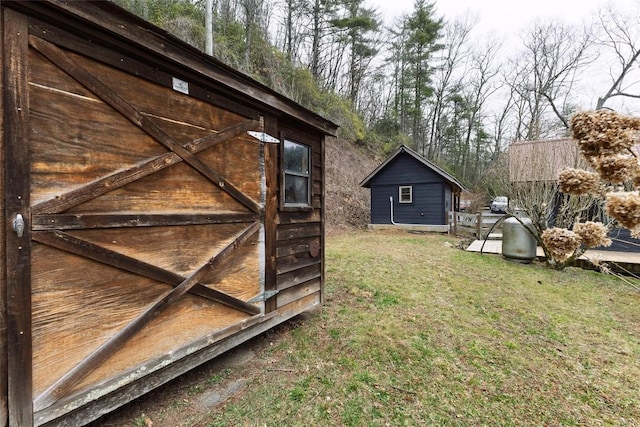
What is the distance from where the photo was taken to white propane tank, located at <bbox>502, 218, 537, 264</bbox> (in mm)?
7676

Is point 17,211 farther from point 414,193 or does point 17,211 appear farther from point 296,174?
point 414,193

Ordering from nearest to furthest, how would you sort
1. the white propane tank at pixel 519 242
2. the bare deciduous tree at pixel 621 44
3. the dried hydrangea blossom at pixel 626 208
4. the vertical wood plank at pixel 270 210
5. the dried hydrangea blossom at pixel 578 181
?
1. the dried hydrangea blossom at pixel 626 208
2. the dried hydrangea blossom at pixel 578 181
3. the vertical wood plank at pixel 270 210
4. the white propane tank at pixel 519 242
5. the bare deciduous tree at pixel 621 44

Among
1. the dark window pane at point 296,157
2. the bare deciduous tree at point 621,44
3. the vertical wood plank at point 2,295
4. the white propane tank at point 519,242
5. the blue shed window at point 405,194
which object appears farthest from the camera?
the blue shed window at point 405,194

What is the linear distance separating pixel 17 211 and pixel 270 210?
207 cm

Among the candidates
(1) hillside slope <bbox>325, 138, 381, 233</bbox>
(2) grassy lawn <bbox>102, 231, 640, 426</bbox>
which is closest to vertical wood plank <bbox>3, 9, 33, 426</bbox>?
(2) grassy lawn <bbox>102, 231, 640, 426</bbox>

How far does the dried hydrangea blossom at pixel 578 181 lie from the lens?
3.04ft

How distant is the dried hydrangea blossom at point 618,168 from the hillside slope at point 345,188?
1215 centimetres

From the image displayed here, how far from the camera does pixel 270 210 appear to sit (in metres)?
3.31

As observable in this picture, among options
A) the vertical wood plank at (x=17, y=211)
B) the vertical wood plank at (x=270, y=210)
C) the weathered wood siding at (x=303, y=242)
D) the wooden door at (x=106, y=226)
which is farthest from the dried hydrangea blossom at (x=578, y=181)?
the weathered wood siding at (x=303, y=242)

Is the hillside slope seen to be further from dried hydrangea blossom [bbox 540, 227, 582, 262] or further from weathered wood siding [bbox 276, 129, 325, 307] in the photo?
dried hydrangea blossom [bbox 540, 227, 582, 262]

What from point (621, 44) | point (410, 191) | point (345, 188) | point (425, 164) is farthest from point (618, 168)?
point (621, 44)

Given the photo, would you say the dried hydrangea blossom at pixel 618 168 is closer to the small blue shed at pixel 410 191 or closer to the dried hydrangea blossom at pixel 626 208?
the dried hydrangea blossom at pixel 626 208

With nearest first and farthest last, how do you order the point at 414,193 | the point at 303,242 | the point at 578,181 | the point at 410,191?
the point at 578,181
the point at 303,242
the point at 414,193
the point at 410,191

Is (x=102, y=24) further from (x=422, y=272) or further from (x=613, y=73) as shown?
(x=613, y=73)
